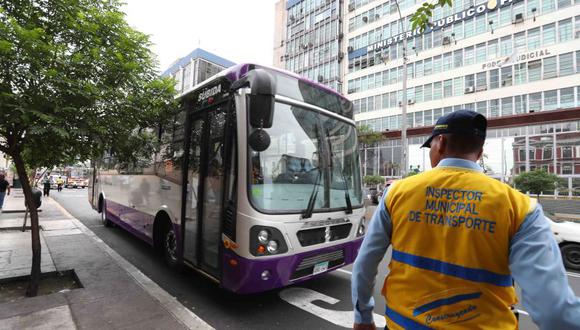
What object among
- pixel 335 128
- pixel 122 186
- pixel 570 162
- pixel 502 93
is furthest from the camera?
pixel 502 93

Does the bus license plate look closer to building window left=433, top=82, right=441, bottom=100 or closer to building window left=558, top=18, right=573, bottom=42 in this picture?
building window left=558, top=18, right=573, bottom=42

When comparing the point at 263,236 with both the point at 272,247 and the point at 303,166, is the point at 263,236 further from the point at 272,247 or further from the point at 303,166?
the point at 303,166

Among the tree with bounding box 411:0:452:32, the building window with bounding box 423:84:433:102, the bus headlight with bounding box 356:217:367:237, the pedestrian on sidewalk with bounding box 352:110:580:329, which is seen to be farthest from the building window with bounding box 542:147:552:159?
the pedestrian on sidewalk with bounding box 352:110:580:329

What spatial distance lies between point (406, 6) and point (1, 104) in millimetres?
37900

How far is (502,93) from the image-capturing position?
95.0 feet

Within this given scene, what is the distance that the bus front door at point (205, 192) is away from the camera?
442 centimetres

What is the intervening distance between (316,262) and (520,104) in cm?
3116

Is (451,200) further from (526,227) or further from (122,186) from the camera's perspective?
(122,186)

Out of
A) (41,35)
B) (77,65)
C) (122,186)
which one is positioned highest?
(41,35)

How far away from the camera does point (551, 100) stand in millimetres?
26516

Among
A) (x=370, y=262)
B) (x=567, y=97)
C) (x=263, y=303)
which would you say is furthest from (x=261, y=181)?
(x=567, y=97)

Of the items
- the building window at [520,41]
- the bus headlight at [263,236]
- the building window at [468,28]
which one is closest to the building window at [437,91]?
the building window at [468,28]

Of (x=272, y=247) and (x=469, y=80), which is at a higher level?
A: (x=469, y=80)

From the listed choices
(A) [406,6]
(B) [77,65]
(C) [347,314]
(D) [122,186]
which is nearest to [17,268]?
(D) [122,186]
